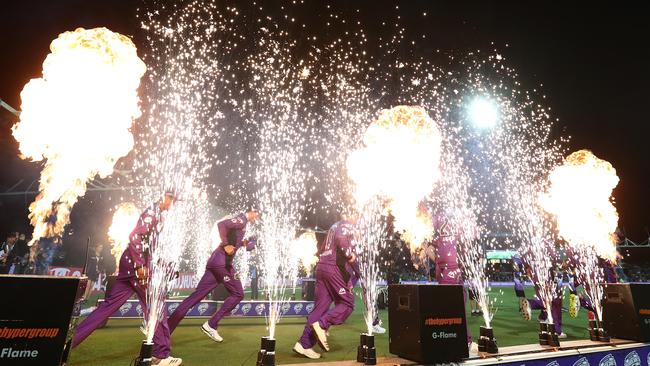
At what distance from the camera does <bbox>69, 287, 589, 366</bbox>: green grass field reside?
5891 millimetres

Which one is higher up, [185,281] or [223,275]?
[223,275]

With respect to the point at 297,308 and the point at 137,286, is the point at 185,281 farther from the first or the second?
the point at 137,286

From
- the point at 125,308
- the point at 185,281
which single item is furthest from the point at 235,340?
the point at 185,281

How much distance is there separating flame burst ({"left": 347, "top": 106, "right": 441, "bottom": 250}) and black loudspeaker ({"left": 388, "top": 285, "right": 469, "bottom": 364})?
174 inches

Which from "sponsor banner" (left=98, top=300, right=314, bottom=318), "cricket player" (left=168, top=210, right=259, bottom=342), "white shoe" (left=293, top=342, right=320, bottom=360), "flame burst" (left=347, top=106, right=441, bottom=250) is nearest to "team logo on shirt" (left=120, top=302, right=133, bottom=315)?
"sponsor banner" (left=98, top=300, right=314, bottom=318)

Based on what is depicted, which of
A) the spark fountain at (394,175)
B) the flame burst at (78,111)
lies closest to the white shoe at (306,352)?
the spark fountain at (394,175)

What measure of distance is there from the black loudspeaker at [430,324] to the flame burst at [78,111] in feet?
19.9

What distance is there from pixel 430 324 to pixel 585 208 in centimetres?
919

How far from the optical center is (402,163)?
1000cm

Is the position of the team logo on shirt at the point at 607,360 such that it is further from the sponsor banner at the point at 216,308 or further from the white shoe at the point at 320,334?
the sponsor banner at the point at 216,308

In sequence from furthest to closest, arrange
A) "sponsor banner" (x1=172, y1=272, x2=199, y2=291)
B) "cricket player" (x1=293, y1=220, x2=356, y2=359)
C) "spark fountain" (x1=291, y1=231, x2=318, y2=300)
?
"spark fountain" (x1=291, y1=231, x2=318, y2=300), "sponsor banner" (x1=172, y1=272, x2=199, y2=291), "cricket player" (x1=293, y1=220, x2=356, y2=359)

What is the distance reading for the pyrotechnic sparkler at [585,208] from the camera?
32.2 ft

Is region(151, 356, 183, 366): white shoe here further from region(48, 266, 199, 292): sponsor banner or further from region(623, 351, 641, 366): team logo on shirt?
region(48, 266, 199, 292): sponsor banner

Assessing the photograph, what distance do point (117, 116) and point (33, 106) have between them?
1380mm
